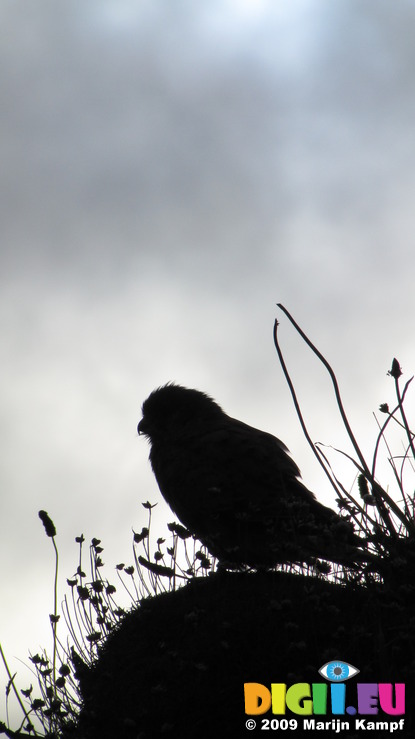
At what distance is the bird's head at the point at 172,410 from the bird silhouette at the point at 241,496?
2 cm

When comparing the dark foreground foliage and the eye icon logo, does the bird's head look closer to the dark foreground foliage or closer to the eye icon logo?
the dark foreground foliage

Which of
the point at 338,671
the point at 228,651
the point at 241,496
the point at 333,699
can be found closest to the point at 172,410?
the point at 241,496

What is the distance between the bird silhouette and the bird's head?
2 cm

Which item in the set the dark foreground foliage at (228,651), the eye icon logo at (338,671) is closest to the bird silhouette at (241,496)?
the dark foreground foliage at (228,651)

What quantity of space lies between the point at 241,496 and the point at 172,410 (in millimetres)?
2413

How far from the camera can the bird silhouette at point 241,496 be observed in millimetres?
4840

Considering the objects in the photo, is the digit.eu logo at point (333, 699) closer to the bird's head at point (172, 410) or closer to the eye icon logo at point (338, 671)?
the eye icon logo at point (338, 671)

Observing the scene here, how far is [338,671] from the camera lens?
384cm

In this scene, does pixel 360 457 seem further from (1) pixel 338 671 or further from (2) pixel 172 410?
(2) pixel 172 410

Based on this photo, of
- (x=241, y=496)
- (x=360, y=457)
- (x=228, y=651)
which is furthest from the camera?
(x=241, y=496)

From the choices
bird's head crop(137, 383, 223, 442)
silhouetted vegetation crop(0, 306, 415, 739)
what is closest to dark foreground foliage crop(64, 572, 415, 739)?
silhouetted vegetation crop(0, 306, 415, 739)

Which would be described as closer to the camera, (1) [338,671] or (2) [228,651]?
(1) [338,671]

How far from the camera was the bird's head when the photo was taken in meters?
8.07

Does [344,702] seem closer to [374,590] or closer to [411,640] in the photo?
[411,640]
